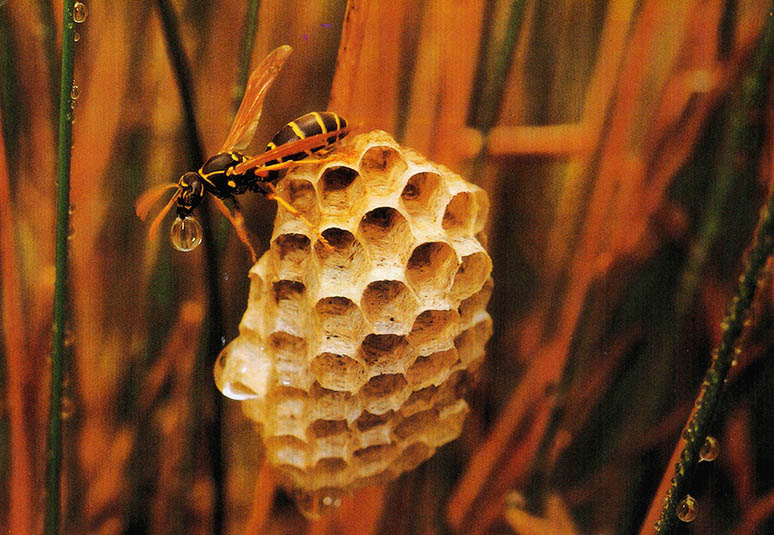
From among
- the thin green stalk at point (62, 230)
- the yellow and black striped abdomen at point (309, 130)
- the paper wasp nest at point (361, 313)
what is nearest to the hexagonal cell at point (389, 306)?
the paper wasp nest at point (361, 313)

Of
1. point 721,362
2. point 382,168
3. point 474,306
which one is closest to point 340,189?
point 382,168

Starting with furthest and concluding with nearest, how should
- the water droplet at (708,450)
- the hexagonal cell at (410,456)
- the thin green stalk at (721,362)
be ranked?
the hexagonal cell at (410,456), the water droplet at (708,450), the thin green stalk at (721,362)

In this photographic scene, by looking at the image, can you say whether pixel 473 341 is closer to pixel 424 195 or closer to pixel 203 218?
pixel 424 195

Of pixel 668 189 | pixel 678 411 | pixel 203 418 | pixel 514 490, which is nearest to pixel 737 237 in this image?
pixel 668 189

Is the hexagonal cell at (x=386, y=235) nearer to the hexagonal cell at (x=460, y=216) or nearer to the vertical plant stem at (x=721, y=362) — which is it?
the hexagonal cell at (x=460, y=216)

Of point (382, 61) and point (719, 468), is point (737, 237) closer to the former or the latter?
point (719, 468)

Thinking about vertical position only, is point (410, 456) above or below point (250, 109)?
below
